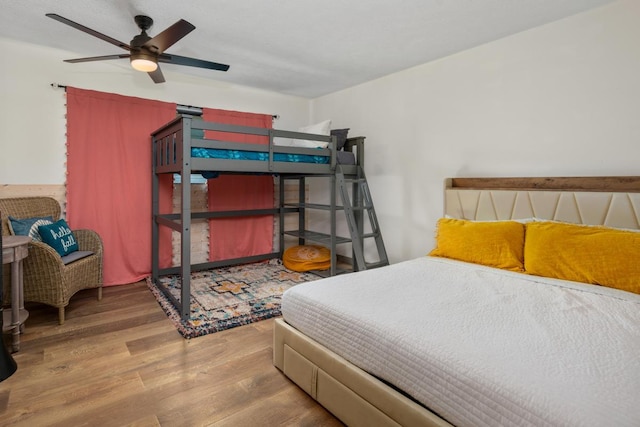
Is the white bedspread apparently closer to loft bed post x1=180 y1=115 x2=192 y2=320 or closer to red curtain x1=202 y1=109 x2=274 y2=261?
loft bed post x1=180 y1=115 x2=192 y2=320

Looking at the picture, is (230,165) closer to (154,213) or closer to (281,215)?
(154,213)

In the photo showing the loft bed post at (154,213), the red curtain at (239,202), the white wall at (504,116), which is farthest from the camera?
the red curtain at (239,202)

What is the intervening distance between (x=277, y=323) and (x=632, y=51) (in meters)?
2.90

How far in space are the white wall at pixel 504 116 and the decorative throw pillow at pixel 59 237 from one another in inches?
122

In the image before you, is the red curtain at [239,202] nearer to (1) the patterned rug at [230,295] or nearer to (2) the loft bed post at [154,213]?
(1) the patterned rug at [230,295]

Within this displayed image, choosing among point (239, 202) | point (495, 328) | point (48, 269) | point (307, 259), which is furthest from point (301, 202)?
point (495, 328)

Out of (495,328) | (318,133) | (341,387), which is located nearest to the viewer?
(495,328)

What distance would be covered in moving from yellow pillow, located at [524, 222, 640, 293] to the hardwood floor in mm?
1633

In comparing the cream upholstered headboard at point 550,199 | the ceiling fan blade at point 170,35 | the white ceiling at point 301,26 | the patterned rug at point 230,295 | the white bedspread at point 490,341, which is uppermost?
the white ceiling at point 301,26

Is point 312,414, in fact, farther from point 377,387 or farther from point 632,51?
point 632,51

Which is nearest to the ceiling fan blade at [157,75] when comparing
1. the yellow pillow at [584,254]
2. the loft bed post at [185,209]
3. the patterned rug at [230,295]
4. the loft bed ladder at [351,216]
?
the loft bed post at [185,209]

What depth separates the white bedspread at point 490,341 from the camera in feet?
3.11

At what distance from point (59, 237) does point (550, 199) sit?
154 inches

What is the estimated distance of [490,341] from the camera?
1.24 meters
